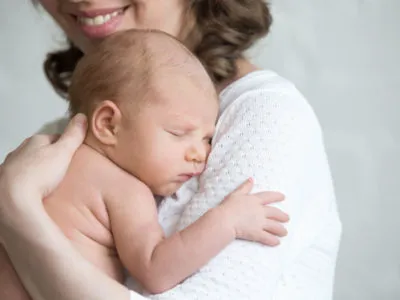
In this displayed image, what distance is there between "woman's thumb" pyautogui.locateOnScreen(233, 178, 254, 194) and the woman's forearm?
0.21 m

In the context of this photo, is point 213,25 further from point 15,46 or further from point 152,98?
point 15,46

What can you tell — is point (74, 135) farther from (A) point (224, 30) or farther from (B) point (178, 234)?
(A) point (224, 30)

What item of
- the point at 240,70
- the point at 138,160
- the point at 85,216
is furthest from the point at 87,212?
the point at 240,70

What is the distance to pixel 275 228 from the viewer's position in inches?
36.5

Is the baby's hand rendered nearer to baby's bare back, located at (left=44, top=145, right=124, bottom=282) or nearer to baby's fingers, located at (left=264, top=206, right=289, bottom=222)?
baby's fingers, located at (left=264, top=206, right=289, bottom=222)

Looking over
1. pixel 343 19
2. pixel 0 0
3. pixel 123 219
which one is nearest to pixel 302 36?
pixel 343 19

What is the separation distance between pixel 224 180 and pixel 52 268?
0.89ft

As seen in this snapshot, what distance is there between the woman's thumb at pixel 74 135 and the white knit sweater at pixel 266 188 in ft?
0.55

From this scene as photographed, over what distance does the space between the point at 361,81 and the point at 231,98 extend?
882mm

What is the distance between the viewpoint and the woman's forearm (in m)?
0.88

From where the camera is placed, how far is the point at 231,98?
1.12 metres

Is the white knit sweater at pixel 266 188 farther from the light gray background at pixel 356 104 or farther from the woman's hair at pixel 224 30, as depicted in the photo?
the light gray background at pixel 356 104

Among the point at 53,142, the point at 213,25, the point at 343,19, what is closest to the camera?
the point at 53,142

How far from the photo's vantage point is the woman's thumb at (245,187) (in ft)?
3.04
